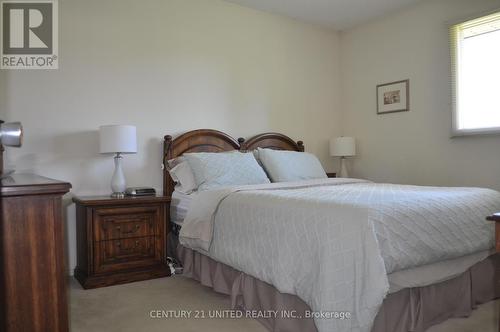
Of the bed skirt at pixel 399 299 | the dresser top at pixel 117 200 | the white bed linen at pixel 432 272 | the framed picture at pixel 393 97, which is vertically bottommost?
the bed skirt at pixel 399 299

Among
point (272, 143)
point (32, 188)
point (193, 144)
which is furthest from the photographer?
point (272, 143)

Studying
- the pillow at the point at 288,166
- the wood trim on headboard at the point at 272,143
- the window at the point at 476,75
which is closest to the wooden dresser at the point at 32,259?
the pillow at the point at 288,166

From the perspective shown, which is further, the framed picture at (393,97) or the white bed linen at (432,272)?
the framed picture at (393,97)

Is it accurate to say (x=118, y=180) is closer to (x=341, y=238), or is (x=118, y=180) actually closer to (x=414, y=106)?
(x=341, y=238)

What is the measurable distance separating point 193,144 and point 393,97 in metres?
2.28

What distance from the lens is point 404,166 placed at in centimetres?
418

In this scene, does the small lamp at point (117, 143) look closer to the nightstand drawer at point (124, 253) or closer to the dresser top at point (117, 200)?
the dresser top at point (117, 200)

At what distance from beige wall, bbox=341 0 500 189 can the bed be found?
52.1 inches

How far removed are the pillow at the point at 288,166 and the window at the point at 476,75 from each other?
142 cm

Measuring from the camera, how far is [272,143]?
423 cm

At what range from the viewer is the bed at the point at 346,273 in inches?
66.1

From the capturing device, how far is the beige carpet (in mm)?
2139

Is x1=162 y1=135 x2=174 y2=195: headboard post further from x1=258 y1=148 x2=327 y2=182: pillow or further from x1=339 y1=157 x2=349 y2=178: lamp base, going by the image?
x1=339 y1=157 x2=349 y2=178: lamp base

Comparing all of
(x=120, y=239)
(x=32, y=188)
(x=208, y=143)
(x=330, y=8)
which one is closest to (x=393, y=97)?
(x=330, y=8)
